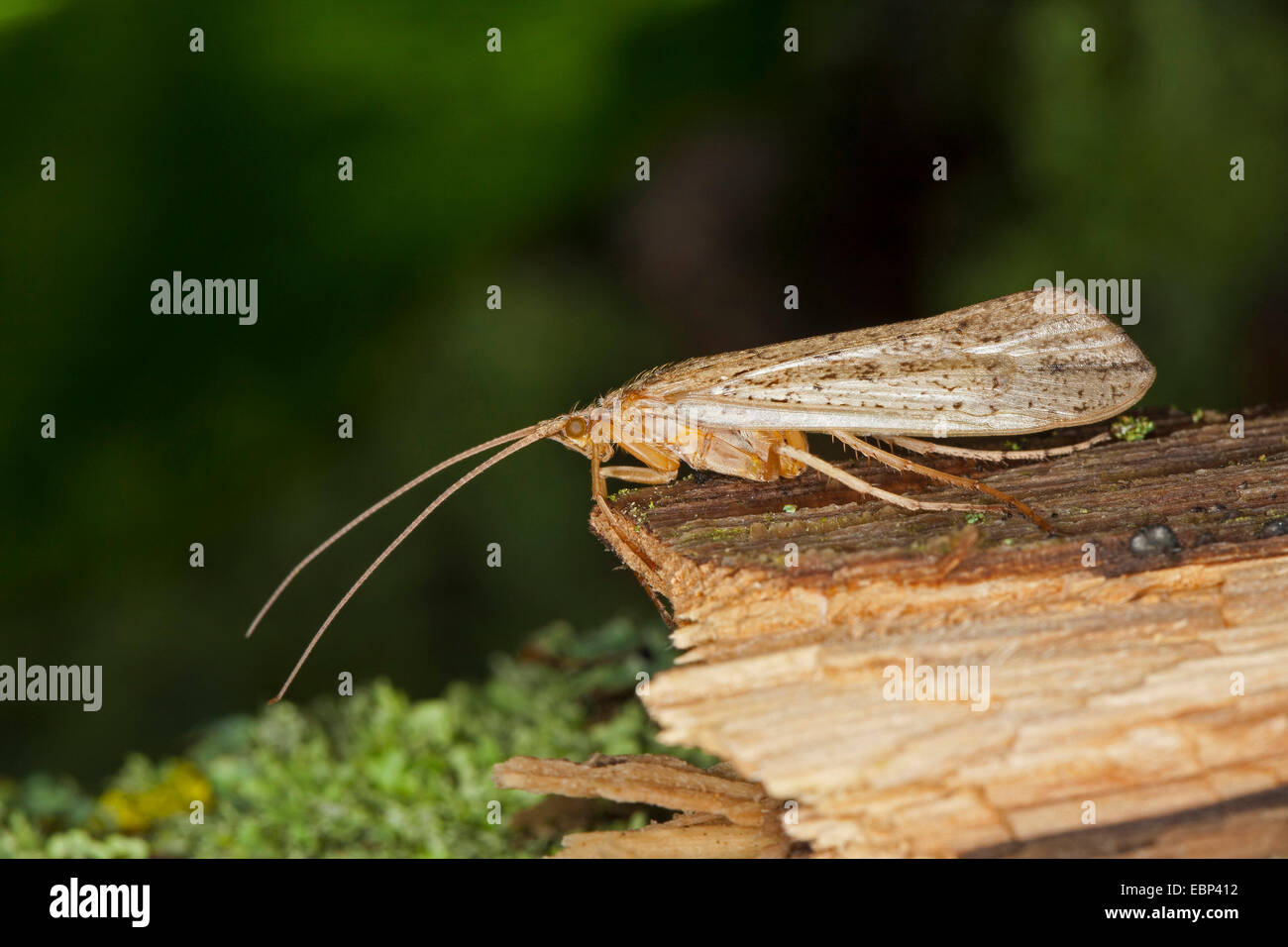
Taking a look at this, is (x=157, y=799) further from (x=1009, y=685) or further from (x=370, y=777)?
(x=1009, y=685)

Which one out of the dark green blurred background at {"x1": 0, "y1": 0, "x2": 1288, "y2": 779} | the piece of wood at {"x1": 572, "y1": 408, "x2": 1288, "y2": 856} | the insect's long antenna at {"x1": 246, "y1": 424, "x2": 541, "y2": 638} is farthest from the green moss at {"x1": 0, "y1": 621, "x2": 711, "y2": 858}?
the piece of wood at {"x1": 572, "y1": 408, "x2": 1288, "y2": 856}

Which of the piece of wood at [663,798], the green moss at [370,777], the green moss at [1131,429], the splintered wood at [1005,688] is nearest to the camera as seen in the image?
the splintered wood at [1005,688]

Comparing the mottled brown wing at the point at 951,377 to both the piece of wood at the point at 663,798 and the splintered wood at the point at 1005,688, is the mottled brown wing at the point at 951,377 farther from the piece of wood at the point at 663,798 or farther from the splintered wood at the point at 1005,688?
the piece of wood at the point at 663,798

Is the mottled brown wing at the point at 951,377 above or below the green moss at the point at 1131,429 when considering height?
above

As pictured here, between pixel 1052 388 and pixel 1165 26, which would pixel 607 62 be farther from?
pixel 1165 26

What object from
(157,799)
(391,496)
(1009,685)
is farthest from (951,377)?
(157,799)

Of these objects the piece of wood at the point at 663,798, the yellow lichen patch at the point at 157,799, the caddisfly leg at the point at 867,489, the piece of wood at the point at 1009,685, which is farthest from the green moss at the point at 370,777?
the piece of wood at the point at 1009,685
